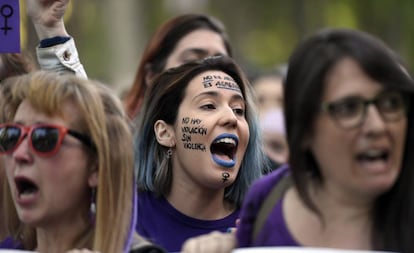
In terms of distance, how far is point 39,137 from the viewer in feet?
14.6

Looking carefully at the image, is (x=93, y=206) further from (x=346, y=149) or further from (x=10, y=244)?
(x=346, y=149)

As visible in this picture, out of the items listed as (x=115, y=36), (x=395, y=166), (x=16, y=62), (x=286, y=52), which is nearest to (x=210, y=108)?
(x=16, y=62)

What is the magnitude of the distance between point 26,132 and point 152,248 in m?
0.58

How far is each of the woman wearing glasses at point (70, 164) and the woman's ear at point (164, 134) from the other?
134 cm

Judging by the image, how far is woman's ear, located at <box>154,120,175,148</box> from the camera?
5988 mm

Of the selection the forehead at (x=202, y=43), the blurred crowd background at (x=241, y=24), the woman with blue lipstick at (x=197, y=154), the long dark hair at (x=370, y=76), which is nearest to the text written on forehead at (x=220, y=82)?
the woman with blue lipstick at (x=197, y=154)

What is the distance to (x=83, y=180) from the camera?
4539 mm

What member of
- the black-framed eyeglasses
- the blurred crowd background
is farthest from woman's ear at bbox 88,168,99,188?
the blurred crowd background

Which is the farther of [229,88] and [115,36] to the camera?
[115,36]

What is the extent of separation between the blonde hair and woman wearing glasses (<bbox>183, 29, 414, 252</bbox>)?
0.53 metres

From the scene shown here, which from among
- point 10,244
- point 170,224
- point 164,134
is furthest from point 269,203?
point 164,134

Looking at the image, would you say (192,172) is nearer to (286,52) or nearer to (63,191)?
(63,191)

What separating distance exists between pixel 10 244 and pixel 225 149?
1.40 m

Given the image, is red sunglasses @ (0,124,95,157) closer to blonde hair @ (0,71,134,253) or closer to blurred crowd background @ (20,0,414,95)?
blonde hair @ (0,71,134,253)
